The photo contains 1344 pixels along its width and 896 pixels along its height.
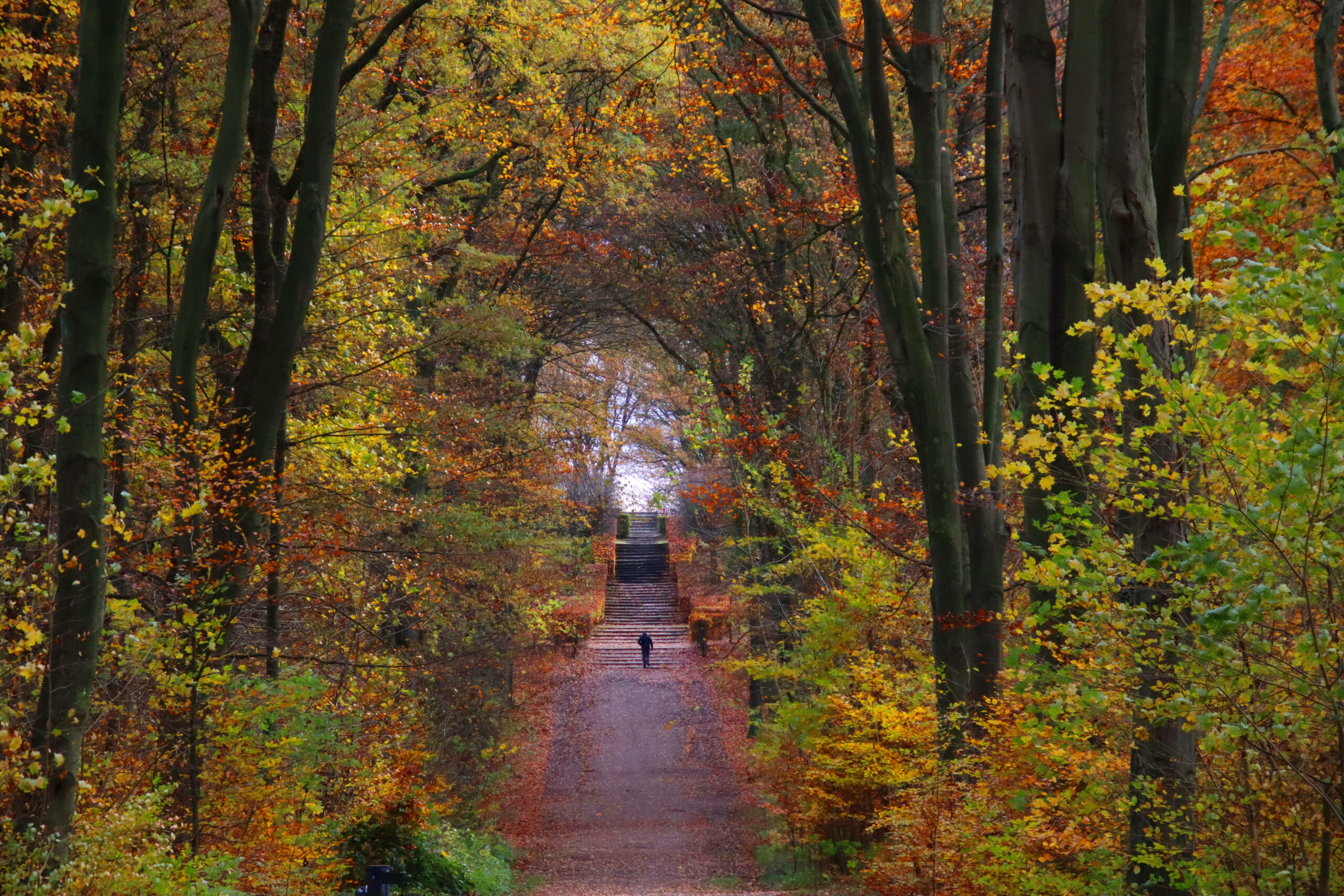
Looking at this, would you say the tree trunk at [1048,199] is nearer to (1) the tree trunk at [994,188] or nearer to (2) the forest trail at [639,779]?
(1) the tree trunk at [994,188]

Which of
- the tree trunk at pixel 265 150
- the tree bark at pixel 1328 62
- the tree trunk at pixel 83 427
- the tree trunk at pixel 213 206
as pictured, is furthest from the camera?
the tree trunk at pixel 265 150

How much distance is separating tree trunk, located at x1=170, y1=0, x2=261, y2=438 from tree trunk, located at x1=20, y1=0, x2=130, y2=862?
1554 mm

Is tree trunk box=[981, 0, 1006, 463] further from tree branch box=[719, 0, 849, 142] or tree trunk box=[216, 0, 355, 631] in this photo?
tree trunk box=[216, 0, 355, 631]

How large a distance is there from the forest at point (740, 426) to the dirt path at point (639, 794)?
0.86 metres

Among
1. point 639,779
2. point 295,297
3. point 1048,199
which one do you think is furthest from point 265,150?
point 639,779

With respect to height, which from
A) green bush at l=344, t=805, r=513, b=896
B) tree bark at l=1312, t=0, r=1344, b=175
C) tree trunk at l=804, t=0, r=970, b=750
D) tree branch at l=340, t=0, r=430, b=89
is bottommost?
green bush at l=344, t=805, r=513, b=896

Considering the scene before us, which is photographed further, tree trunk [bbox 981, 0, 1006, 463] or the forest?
tree trunk [bbox 981, 0, 1006, 463]

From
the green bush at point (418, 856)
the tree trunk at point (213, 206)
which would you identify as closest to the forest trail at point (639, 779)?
the green bush at point (418, 856)

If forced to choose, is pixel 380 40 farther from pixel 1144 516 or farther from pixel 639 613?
pixel 639 613

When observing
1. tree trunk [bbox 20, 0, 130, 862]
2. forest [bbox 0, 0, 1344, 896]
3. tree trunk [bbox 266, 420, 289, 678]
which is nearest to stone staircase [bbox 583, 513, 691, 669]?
forest [bbox 0, 0, 1344, 896]

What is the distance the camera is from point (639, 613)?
1379 inches

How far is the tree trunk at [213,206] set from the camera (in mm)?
7465

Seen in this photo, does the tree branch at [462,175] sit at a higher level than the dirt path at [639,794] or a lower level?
higher

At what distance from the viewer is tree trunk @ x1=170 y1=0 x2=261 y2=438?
24.5ft
